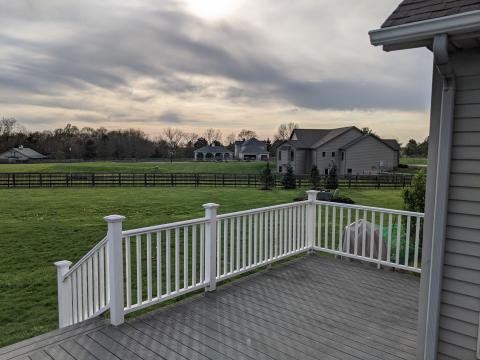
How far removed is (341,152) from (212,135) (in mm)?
55620

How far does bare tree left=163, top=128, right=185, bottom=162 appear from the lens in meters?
70.4

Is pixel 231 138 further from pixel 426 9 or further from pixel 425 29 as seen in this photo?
pixel 425 29

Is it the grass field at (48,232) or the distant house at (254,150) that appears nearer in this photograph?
the grass field at (48,232)

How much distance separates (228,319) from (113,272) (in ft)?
4.07

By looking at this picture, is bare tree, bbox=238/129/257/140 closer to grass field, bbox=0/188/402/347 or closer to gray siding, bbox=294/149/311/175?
gray siding, bbox=294/149/311/175

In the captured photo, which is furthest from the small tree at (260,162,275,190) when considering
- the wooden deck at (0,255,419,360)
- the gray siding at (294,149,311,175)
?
the wooden deck at (0,255,419,360)

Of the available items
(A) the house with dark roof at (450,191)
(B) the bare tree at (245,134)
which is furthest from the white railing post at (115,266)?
(B) the bare tree at (245,134)

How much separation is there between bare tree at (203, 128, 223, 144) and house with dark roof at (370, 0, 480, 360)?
8044 cm

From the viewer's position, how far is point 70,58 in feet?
40.6

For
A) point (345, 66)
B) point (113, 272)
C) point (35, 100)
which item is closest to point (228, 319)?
point (113, 272)

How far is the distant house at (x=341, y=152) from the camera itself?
30.8 metres

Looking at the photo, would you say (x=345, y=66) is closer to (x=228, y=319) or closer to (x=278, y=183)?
(x=228, y=319)

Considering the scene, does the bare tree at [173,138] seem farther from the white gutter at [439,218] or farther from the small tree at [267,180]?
the white gutter at [439,218]

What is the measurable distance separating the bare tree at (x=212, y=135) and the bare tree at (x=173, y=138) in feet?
25.3
